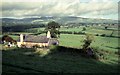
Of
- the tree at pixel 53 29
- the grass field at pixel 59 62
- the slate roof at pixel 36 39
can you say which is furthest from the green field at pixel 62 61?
the tree at pixel 53 29

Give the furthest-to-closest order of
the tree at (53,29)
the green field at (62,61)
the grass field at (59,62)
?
the tree at (53,29) < the grass field at (59,62) < the green field at (62,61)

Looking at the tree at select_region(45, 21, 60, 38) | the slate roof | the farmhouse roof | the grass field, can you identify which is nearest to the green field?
the grass field

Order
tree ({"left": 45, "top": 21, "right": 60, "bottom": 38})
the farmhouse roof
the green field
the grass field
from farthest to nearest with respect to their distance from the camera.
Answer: tree ({"left": 45, "top": 21, "right": 60, "bottom": 38}) → the farmhouse roof → the grass field → the green field

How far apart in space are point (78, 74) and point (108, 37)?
48793mm

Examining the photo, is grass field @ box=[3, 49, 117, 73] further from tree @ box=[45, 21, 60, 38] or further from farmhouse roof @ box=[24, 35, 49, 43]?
tree @ box=[45, 21, 60, 38]

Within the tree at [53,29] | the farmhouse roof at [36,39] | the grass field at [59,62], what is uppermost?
the tree at [53,29]

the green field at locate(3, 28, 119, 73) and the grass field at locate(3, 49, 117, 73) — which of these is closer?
the green field at locate(3, 28, 119, 73)

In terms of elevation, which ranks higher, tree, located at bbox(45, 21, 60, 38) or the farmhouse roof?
tree, located at bbox(45, 21, 60, 38)

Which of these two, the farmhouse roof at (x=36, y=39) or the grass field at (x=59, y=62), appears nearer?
the grass field at (x=59, y=62)

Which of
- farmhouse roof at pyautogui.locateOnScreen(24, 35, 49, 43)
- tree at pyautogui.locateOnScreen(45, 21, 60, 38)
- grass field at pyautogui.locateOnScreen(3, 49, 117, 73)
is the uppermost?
tree at pyautogui.locateOnScreen(45, 21, 60, 38)

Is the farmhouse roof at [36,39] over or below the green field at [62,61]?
over

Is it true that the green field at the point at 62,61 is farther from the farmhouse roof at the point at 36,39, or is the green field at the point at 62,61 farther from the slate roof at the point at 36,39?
the farmhouse roof at the point at 36,39

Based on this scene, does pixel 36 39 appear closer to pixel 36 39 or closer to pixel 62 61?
pixel 36 39

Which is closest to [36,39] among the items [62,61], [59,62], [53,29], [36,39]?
[36,39]
